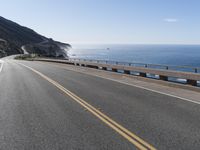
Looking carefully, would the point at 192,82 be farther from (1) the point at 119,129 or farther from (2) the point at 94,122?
(1) the point at 119,129

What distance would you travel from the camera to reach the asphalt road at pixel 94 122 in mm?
6320

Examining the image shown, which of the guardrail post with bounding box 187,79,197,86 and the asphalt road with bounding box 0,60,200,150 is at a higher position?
the guardrail post with bounding box 187,79,197,86

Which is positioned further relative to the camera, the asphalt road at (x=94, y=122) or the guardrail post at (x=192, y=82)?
the guardrail post at (x=192, y=82)

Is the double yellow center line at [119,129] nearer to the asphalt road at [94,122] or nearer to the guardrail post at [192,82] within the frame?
the asphalt road at [94,122]

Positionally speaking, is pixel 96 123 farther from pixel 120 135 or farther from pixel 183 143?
pixel 183 143

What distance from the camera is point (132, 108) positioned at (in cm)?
1016

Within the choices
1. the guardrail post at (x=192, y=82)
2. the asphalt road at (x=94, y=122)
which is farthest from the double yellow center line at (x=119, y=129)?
the guardrail post at (x=192, y=82)

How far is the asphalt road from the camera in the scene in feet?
20.7

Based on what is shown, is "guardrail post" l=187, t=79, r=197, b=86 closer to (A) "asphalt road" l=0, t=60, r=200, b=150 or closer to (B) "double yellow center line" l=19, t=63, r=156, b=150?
(A) "asphalt road" l=0, t=60, r=200, b=150

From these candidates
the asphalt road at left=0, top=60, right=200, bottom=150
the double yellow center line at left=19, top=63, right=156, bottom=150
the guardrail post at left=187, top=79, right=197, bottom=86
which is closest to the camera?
the double yellow center line at left=19, top=63, right=156, bottom=150

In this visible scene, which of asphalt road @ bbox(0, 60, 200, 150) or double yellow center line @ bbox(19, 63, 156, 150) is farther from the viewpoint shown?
asphalt road @ bbox(0, 60, 200, 150)

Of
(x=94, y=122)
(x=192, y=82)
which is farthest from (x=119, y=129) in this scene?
(x=192, y=82)

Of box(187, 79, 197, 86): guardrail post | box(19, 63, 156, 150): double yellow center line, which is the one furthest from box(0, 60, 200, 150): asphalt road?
box(187, 79, 197, 86): guardrail post

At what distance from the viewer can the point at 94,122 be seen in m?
8.14
